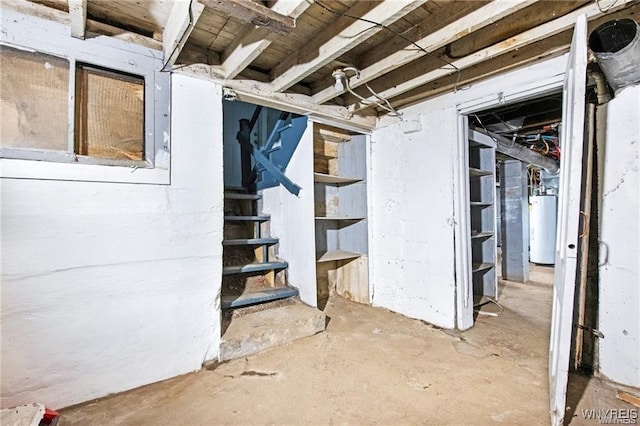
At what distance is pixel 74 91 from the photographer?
1.49 meters

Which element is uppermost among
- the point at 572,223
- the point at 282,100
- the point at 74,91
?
the point at 282,100

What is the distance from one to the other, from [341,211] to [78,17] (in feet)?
8.48

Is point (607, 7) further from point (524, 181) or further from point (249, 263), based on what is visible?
point (524, 181)

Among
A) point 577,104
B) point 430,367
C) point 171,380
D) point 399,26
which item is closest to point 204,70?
point 399,26

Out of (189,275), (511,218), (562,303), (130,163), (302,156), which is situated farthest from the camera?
(511,218)

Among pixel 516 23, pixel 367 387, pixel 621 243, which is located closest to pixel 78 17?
pixel 516 23

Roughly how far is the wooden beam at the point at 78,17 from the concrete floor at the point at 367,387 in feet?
6.35

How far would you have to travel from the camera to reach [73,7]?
50.5 inches

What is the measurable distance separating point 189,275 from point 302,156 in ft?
4.48

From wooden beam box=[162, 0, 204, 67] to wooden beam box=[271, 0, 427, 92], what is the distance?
669 millimetres

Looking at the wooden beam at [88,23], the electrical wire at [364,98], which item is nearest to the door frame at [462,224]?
the electrical wire at [364,98]

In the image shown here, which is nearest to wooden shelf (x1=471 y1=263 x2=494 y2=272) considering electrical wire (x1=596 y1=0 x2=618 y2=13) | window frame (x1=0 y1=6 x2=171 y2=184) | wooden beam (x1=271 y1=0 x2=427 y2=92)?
electrical wire (x1=596 y1=0 x2=618 y2=13)

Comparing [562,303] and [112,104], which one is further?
[112,104]

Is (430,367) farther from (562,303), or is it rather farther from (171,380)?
(171,380)
